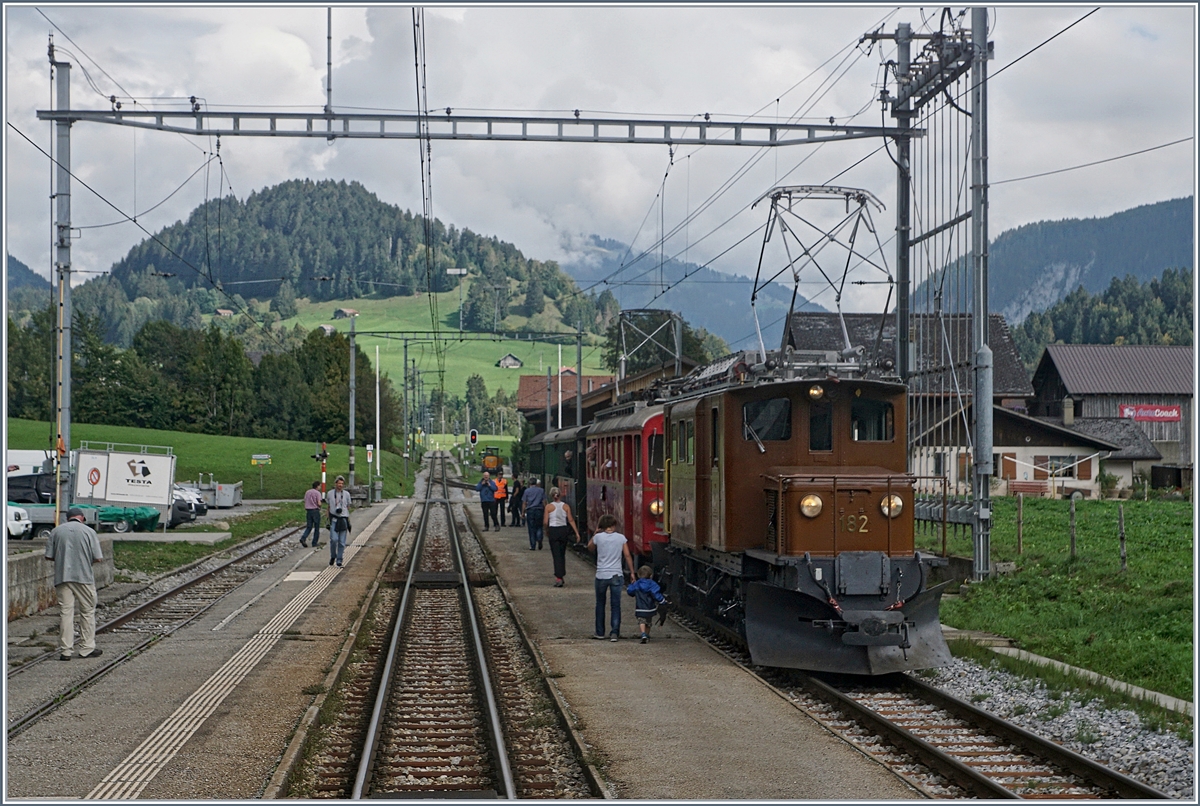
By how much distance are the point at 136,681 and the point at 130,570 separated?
45.1 ft

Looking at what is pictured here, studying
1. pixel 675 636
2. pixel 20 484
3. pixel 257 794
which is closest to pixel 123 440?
pixel 20 484

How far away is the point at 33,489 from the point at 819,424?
30.9m

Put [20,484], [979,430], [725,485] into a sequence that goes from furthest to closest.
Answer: [20,484]
[979,430]
[725,485]

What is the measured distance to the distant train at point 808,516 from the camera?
A: 13.0m

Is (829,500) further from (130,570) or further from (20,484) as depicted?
(20,484)

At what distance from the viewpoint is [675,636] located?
16.6 meters

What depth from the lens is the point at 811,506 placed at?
13203 mm

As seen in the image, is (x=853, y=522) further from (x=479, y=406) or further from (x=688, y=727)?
(x=479, y=406)

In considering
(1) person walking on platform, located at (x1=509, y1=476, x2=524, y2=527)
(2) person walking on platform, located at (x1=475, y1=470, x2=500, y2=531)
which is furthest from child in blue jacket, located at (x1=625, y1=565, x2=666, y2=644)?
(1) person walking on platform, located at (x1=509, y1=476, x2=524, y2=527)

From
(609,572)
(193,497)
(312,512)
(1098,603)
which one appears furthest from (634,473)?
(193,497)

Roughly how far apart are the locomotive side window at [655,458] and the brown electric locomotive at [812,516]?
9.81 ft

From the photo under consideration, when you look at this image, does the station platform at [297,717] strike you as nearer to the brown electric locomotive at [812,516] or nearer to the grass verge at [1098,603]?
the brown electric locomotive at [812,516]

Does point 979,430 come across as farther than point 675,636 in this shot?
Yes

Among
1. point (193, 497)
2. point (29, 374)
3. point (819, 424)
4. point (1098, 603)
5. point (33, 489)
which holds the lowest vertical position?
point (1098, 603)
